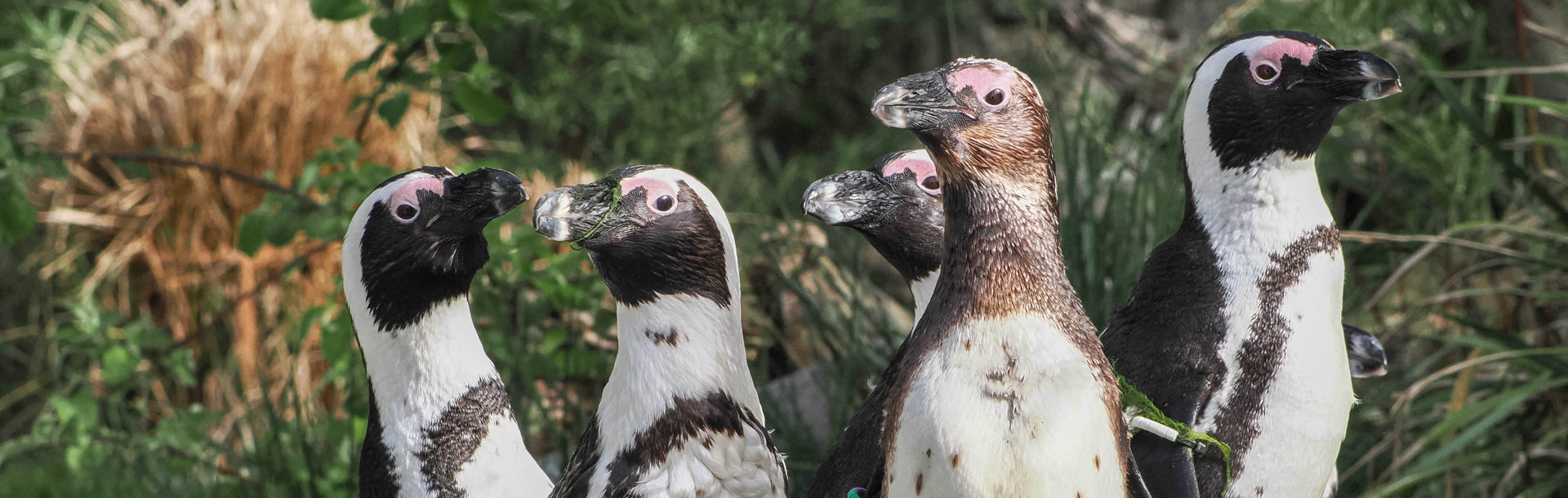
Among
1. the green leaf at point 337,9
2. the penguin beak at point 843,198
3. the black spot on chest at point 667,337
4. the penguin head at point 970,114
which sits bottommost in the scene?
the black spot on chest at point 667,337

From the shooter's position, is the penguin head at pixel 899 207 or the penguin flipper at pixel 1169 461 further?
the penguin head at pixel 899 207

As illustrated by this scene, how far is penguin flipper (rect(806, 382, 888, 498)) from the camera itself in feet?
3.78

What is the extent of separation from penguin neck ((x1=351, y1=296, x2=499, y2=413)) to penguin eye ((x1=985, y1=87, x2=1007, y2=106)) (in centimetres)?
69

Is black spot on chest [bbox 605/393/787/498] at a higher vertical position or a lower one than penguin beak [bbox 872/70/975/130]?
lower

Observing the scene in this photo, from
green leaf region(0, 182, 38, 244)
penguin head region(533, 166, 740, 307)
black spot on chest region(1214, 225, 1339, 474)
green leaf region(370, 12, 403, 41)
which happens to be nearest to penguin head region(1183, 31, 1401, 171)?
black spot on chest region(1214, 225, 1339, 474)

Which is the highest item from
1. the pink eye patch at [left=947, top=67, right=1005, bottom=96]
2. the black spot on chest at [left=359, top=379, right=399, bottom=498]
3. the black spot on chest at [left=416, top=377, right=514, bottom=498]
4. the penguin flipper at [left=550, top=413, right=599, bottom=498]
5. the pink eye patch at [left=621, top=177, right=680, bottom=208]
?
the pink eye patch at [left=947, top=67, right=1005, bottom=96]

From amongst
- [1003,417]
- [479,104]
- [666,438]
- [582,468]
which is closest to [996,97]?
[1003,417]

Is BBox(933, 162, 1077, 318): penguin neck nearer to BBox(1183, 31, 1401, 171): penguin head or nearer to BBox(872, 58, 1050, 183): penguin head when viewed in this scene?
BBox(872, 58, 1050, 183): penguin head

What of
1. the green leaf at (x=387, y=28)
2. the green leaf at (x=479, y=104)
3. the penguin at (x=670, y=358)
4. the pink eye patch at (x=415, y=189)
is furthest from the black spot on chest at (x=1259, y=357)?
the green leaf at (x=387, y=28)

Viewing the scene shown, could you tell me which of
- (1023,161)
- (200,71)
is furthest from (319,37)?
(1023,161)

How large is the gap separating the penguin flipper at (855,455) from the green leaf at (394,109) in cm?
117

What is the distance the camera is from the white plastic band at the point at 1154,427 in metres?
1.05

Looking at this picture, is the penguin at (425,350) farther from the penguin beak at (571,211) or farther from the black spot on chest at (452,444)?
the penguin beak at (571,211)

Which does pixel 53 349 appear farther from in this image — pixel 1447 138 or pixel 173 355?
pixel 1447 138
